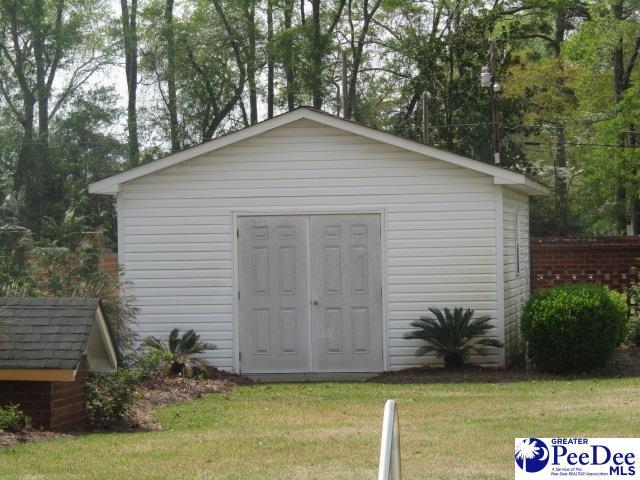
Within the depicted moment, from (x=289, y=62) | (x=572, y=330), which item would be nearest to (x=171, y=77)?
(x=289, y=62)

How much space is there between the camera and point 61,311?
11.5 meters

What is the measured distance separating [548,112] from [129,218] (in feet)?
84.2

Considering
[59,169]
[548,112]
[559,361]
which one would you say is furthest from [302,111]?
[59,169]

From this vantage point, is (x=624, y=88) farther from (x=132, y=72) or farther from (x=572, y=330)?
(x=572, y=330)

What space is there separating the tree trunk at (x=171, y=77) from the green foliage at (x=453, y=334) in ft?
84.7

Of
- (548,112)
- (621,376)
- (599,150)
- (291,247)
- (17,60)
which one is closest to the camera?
(621,376)

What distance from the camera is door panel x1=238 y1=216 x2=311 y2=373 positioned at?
17.1 m

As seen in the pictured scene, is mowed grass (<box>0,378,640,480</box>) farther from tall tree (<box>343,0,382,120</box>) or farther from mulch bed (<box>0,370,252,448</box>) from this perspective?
tall tree (<box>343,0,382,120</box>)

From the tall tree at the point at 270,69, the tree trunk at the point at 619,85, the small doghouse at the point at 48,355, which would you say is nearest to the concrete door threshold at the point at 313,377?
the small doghouse at the point at 48,355

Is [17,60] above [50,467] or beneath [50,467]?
above

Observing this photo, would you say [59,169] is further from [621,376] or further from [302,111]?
[621,376]

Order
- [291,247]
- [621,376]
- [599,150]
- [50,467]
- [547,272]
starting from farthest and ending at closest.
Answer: [599,150] < [547,272] < [291,247] < [621,376] < [50,467]

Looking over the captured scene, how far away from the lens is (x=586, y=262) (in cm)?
2298

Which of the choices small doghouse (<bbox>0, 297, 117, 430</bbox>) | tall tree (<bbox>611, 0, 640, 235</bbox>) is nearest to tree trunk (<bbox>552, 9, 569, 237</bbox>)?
tall tree (<bbox>611, 0, 640, 235</bbox>)
